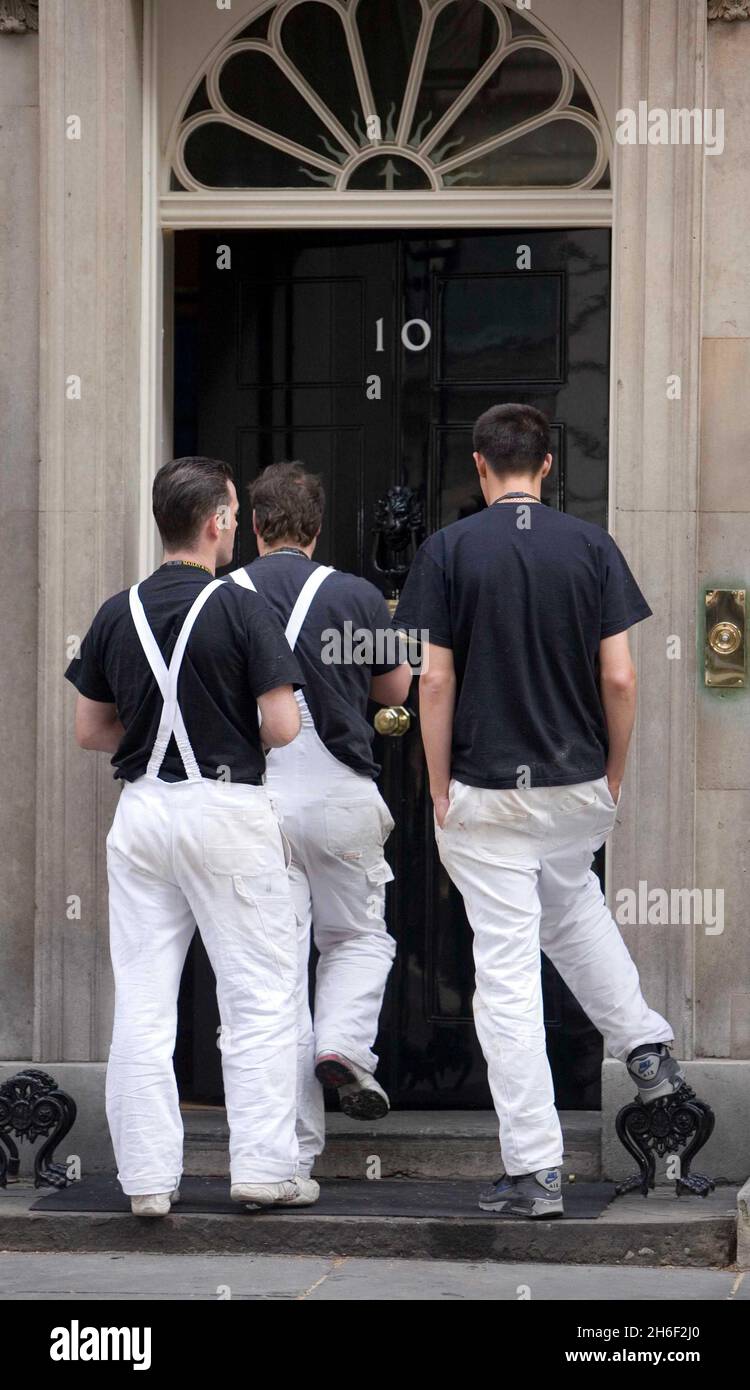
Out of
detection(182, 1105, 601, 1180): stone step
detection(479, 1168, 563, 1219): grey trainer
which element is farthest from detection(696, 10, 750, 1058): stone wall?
detection(479, 1168, 563, 1219): grey trainer

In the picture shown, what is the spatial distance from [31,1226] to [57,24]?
12.7 feet

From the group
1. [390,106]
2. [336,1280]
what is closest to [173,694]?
[336,1280]

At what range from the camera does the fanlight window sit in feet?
23.4

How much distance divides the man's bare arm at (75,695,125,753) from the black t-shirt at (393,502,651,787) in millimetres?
948

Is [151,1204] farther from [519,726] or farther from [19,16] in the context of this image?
[19,16]

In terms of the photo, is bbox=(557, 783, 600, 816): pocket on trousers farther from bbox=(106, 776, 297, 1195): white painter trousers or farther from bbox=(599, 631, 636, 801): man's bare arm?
bbox=(106, 776, 297, 1195): white painter trousers

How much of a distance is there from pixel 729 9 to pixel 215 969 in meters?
3.47

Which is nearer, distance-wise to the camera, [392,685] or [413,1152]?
[392,685]

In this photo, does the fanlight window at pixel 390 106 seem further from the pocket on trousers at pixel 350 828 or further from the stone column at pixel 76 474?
the pocket on trousers at pixel 350 828

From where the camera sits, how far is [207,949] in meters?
5.71

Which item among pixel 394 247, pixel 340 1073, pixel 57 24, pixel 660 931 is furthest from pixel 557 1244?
pixel 57 24

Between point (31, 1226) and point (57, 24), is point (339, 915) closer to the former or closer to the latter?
point (31, 1226)

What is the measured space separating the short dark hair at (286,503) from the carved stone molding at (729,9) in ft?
6.63

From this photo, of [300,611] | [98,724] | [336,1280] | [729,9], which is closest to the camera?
[336,1280]
